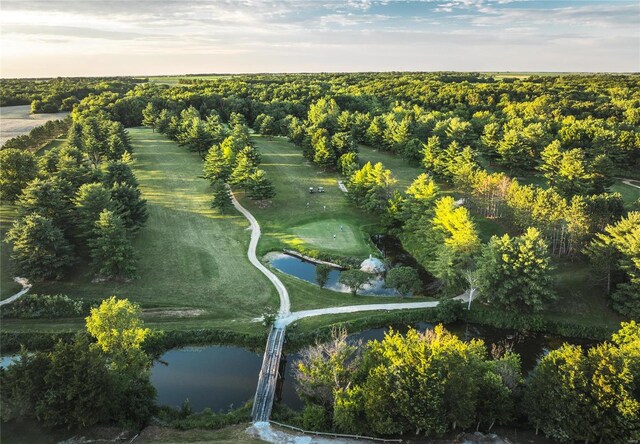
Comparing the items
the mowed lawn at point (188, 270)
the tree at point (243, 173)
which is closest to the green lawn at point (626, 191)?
the tree at point (243, 173)

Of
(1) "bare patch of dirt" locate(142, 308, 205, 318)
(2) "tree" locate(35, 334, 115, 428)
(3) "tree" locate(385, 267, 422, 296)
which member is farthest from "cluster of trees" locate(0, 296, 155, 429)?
(3) "tree" locate(385, 267, 422, 296)

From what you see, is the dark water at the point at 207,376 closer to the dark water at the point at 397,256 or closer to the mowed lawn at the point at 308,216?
the mowed lawn at the point at 308,216

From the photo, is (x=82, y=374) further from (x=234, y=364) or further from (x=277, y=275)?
(x=277, y=275)

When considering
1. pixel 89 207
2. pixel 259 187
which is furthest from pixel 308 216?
pixel 89 207

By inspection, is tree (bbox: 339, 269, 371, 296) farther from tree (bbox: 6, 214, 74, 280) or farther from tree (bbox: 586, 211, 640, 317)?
tree (bbox: 6, 214, 74, 280)

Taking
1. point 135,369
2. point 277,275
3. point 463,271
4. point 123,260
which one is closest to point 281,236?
point 277,275

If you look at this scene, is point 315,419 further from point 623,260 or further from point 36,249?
point 36,249
